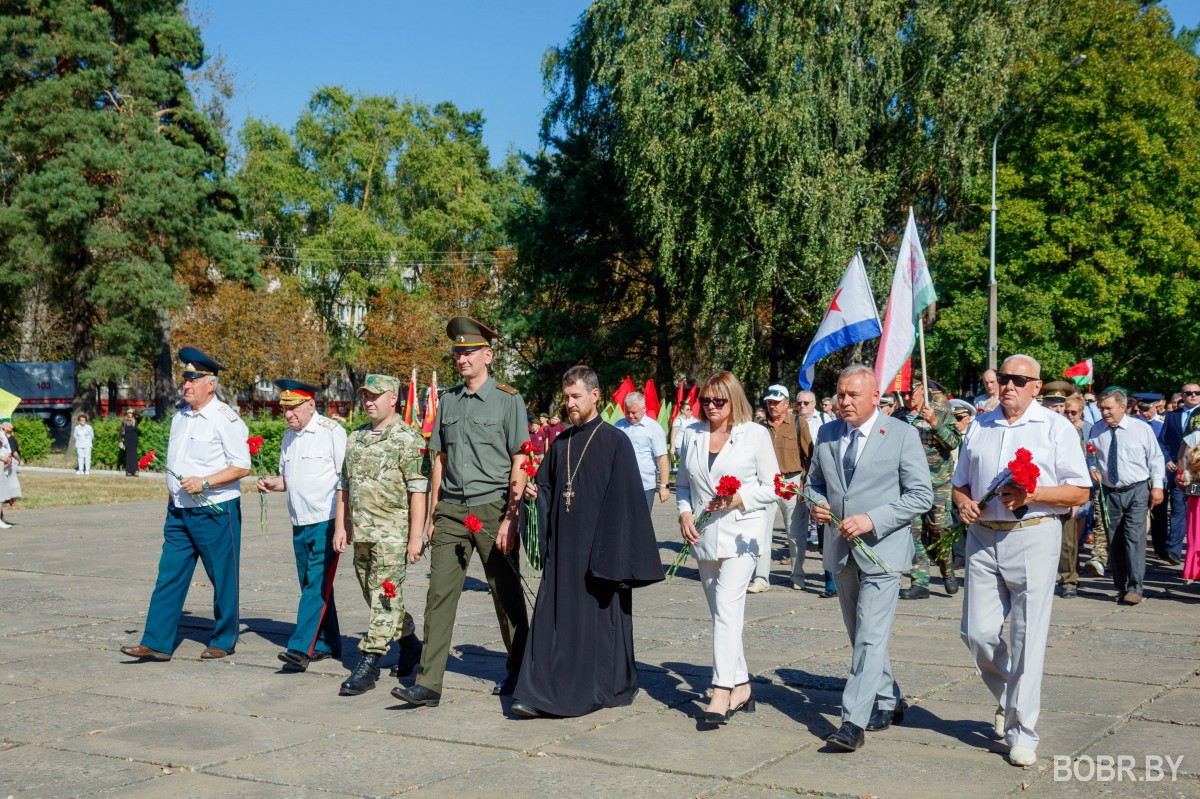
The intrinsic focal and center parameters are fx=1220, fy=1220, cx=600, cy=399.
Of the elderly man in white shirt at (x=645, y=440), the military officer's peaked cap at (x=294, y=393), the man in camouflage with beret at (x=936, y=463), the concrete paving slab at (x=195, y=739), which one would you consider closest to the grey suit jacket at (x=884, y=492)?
the concrete paving slab at (x=195, y=739)

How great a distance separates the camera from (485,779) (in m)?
5.46

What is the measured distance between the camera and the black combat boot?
23.4 ft

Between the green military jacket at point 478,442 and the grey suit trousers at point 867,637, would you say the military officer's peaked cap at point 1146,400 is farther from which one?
the green military jacket at point 478,442

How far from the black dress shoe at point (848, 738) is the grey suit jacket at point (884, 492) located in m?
0.76

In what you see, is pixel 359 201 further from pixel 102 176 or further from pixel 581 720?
pixel 581 720

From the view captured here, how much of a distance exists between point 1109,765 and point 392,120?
63852 mm

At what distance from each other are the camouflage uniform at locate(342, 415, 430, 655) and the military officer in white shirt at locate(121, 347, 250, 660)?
1.42m

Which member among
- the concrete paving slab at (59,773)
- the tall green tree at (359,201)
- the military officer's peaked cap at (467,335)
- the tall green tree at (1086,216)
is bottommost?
the concrete paving slab at (59,773)

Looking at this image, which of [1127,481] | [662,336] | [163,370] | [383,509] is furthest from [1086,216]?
[383,509]

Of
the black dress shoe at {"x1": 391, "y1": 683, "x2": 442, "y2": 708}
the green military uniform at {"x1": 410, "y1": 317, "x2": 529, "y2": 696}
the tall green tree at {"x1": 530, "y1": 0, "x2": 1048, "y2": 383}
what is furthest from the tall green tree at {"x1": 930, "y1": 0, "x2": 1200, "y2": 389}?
the black dress shoe at {"x1": 391, "y1": 683, "x2": 442, "y2": 708}

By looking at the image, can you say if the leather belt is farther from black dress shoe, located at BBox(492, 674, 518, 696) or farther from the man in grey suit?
black dress shoe, located at BBox(492, 674, 518, 696)

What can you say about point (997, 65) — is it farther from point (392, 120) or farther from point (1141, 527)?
point (392, 120)

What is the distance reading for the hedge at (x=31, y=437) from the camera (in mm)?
36719

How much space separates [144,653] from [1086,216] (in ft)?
107
